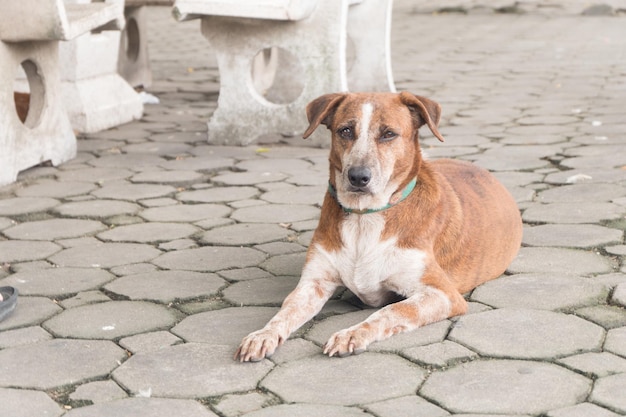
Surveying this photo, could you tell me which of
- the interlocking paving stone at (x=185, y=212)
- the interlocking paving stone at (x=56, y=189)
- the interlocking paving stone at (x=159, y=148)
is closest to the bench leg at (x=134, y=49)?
the interlocking paving stone at (x=159, y=148)

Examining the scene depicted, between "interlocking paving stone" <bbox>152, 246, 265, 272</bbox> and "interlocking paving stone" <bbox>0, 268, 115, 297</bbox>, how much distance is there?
0.31 meters

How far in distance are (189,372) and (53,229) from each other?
6.89 feet

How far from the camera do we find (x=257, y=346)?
3465 mm

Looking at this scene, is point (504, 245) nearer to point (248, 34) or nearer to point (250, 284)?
point (250, 284)

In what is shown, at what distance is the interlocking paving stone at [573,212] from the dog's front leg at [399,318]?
4.84ft

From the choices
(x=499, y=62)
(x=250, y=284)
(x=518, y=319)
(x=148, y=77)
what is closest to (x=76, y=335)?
(x=250, y=284)

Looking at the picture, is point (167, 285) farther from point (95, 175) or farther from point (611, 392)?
point (95, 175)

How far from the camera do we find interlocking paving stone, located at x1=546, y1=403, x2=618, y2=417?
296cm

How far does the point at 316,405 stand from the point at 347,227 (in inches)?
39.8

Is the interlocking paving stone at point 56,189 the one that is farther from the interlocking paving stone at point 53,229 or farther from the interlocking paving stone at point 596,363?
the interlocking paving stone at point 596,363

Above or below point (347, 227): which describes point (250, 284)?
below

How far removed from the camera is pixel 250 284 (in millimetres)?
4328

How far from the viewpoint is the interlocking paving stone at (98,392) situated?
10.5 feet

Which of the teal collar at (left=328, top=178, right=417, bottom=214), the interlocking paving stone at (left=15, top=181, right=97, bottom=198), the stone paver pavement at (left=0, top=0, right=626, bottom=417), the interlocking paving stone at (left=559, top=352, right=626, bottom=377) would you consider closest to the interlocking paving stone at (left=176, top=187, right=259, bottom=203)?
the stone paver pavement at (left=0, top=0, right=626, bottom=417)
